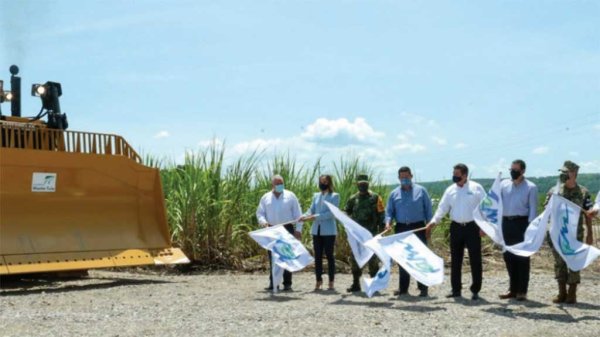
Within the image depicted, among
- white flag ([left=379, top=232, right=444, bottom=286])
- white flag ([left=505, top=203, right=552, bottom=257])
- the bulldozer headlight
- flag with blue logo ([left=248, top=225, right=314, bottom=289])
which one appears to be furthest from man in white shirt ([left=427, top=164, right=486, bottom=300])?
the bulldozer headlight

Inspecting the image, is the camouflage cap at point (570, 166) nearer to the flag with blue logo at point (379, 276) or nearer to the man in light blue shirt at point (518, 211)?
the man in light blue shirt at point (518, 211)

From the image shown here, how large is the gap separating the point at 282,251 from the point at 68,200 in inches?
118

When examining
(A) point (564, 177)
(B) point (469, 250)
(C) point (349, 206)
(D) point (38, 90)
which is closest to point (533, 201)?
(A) point (564, 177)

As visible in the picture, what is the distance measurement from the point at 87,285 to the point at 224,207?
3665mm

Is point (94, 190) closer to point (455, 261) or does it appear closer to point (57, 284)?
point (57, 284)

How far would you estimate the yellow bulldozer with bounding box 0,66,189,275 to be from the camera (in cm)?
1055

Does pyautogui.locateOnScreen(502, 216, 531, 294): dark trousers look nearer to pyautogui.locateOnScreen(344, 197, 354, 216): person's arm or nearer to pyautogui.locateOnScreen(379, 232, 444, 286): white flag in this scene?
pyautogui.locateOnScreen(379, 232, 444, 286): white flag

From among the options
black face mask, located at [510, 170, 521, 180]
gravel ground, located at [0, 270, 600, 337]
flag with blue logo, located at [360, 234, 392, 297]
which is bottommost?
gravel ground, located at [0, 270, 600, 337]

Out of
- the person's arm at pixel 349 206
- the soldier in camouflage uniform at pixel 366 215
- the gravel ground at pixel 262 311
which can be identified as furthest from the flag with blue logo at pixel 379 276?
the person's arm at pixel 349 206

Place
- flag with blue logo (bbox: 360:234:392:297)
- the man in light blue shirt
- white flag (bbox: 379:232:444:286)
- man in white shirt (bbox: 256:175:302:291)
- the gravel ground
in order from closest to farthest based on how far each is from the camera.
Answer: the gravel ground < white flag (bbox: 379:232:444:286) < flag with blue logo (bbox: 360:234:392:297) < the man in light blue shirt < man in white shirt (bbox: 256:175:302:291)

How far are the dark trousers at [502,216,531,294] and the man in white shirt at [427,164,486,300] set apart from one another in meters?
0.34

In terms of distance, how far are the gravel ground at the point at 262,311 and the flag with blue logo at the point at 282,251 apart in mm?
344

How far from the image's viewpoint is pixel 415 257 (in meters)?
9.54

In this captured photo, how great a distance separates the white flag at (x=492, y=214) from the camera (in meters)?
9.28
